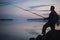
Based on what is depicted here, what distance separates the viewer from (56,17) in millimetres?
3107

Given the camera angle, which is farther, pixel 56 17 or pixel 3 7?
pixel 3 7

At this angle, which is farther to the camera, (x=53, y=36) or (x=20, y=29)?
(x=20, y=29)

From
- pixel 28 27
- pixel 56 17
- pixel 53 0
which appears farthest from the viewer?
pixel 28 27

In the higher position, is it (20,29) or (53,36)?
(20,29)

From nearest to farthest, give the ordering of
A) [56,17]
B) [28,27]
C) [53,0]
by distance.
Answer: [56,17] → [53,0] → [28,27]

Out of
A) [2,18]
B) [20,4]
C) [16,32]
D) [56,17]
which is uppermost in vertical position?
[20,4]

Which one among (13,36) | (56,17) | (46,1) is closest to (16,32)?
(13,36)

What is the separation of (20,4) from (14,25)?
56 centimetres

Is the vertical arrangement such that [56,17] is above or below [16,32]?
below

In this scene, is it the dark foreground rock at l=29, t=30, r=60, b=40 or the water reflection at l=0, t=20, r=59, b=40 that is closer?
the dark foreground rock at l=29, t=30, r=60, b=40

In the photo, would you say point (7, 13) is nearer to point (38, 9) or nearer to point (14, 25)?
point (14, 25)

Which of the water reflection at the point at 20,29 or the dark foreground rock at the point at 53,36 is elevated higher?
the water reflection at the point at 20,29

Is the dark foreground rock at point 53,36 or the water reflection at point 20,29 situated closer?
the dark foreground rock at point 53,36

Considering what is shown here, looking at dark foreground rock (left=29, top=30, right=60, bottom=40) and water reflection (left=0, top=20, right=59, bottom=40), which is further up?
water reflection (left=0, top=20, right=59, bottom=40)
